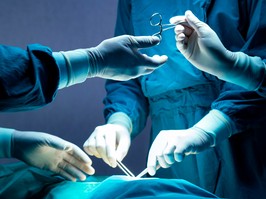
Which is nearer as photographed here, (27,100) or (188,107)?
(27,100)

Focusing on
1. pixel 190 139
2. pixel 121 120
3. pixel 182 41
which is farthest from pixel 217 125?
pixel 121 120

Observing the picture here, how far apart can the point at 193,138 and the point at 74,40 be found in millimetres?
1282

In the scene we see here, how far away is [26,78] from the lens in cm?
136

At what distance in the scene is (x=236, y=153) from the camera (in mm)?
2094

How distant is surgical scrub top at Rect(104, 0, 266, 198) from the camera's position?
2.00 meters

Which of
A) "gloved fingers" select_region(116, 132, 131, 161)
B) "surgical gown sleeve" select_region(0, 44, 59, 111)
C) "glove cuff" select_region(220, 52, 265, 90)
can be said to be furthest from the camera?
"gloved fingers" select_region(116, 132, 131, 161)

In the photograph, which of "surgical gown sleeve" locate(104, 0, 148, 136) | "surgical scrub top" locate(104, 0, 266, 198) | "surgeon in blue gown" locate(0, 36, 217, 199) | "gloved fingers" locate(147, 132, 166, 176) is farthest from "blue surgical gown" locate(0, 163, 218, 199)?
"surgical scrub top" locate(104, 0, 266, 198)

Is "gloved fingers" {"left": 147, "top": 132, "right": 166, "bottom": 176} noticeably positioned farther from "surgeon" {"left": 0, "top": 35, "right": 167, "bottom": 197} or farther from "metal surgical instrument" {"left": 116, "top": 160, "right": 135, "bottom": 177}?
"surgeon" {"left": 0, "top": 35, "right": 167, "bottom": 197}

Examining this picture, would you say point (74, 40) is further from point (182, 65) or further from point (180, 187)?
point (180, 187)

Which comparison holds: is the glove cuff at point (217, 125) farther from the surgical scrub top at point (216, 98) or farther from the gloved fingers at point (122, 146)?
the gloved fingers at point (122, 146)

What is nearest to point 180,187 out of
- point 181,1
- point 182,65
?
point 182,65

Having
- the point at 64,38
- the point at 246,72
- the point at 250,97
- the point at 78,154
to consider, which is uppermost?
the point at 64,38

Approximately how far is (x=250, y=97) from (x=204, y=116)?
0.26 m

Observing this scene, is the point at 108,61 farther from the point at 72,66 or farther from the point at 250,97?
the point at 250,97
